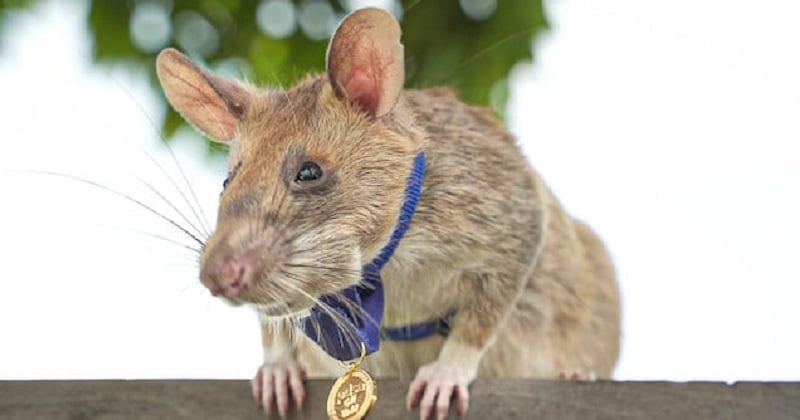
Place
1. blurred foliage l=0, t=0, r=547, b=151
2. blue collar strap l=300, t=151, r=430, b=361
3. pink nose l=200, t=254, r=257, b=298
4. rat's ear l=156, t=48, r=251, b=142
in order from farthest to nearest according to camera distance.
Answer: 1. blurred foliage l=0, t=0, r=547, b=151
2. rat's ear l=156, t=48, r=251, b=142
3. blue collar strap l=300, t=151, r=430, b=361
4. pink nose l=200, t=254, r=257, b=298

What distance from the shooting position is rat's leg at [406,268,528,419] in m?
2.26

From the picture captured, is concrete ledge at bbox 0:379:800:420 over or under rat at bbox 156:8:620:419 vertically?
under

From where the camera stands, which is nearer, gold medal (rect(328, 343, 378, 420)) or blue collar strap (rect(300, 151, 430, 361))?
gold medal (rect(328, 343, 378, 420))

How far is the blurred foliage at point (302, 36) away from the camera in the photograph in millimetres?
3066

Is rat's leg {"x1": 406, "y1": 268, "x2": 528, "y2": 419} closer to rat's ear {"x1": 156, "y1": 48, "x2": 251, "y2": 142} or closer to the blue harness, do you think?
the blue harness

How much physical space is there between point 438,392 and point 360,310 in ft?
0.70

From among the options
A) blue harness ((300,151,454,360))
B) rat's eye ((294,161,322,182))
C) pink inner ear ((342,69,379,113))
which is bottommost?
blue harness ((300,151,454,360))

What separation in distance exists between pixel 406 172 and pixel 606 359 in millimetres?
1232

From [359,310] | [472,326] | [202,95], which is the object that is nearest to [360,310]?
[359,310]

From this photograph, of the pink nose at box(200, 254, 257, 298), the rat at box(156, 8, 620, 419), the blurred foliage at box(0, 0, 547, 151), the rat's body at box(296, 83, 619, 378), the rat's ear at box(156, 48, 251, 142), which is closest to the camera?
the pink nose at box(200, 254, 257, 298)

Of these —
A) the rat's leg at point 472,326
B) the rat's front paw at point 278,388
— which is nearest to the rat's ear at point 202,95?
the rat's front paw at point 278,388

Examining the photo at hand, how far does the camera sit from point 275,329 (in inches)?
99.1

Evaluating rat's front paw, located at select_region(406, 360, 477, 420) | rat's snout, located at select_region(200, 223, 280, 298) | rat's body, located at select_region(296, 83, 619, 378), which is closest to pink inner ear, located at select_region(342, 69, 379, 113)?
rat's body, located at select_region(296, 83, 619, 378)

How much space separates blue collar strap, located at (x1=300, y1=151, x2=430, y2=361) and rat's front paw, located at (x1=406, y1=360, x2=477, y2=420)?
0.37ft
